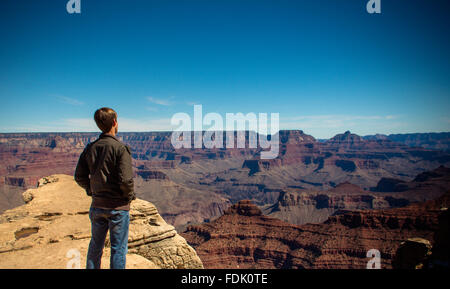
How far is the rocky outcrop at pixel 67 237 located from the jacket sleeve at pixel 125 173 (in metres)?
1.97

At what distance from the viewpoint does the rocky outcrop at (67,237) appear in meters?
5.22

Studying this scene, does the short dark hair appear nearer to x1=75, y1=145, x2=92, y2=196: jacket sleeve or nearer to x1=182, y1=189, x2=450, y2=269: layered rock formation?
x1=75, y1=145, x2=92, y2=196: jacket sleeve

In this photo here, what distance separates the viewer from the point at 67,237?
6262 millimetres

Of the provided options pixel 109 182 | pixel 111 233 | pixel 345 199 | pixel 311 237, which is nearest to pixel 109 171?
pixel 109 182

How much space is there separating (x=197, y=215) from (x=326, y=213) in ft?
156

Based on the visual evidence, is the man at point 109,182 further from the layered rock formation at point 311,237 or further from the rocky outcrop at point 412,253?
the layered rock formation at point 311,237

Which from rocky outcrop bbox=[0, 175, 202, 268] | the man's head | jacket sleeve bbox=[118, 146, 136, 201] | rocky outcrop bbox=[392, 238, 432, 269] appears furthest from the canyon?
the man's head

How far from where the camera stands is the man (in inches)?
143

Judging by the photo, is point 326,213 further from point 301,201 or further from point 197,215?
point 197,215

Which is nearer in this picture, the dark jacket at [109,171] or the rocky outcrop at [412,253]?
the dark jacket at [109,171]

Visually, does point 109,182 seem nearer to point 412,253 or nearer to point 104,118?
point 104,118

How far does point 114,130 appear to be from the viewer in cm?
391

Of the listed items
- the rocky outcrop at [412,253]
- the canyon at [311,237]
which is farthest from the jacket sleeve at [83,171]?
the canyon at [311,237]
